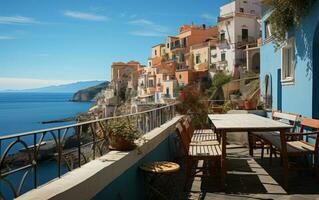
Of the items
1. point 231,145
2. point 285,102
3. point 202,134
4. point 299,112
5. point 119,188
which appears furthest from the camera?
point 231,145

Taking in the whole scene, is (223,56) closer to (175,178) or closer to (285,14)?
(285,14)

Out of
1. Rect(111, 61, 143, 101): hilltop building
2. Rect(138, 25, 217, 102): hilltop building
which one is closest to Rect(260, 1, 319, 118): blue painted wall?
Rect(138, 25, 217, 102): hilltop building

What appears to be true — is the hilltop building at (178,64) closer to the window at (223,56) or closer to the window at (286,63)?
the window at (223,56)

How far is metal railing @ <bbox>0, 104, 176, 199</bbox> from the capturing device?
236 centimetres

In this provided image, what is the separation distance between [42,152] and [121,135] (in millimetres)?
1361

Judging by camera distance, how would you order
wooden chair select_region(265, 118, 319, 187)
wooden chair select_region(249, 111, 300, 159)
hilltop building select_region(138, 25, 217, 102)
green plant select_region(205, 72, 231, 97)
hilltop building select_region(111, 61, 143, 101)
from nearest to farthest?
wooden chair select_region(265, 118, 319, 187) < wooden chair select_region(249, 111, 300, 159) < green plant select_region(205, 72, 231, 97) < hilltop building select_region(138, 25, 217, 102) < hilltop building select_region(111, 61, 143, 101)

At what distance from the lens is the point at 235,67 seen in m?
39.2

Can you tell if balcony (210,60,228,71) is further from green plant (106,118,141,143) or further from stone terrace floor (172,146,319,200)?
green plant (106,118,141,143)

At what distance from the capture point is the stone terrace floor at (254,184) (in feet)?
16.4

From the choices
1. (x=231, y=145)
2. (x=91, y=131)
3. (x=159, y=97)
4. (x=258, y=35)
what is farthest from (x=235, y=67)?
(x=91, y=131)

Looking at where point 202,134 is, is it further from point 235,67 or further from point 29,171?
point 235,67

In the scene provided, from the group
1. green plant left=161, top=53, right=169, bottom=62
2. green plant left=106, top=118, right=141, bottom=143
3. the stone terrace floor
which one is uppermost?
green plant left=161, top=53, right=169, bottom=62

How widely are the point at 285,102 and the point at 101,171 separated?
6480 mm

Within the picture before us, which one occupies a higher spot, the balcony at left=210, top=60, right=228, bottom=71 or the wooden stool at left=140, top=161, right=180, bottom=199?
the balcony at left=210, top=60, right=228, bottom=71
